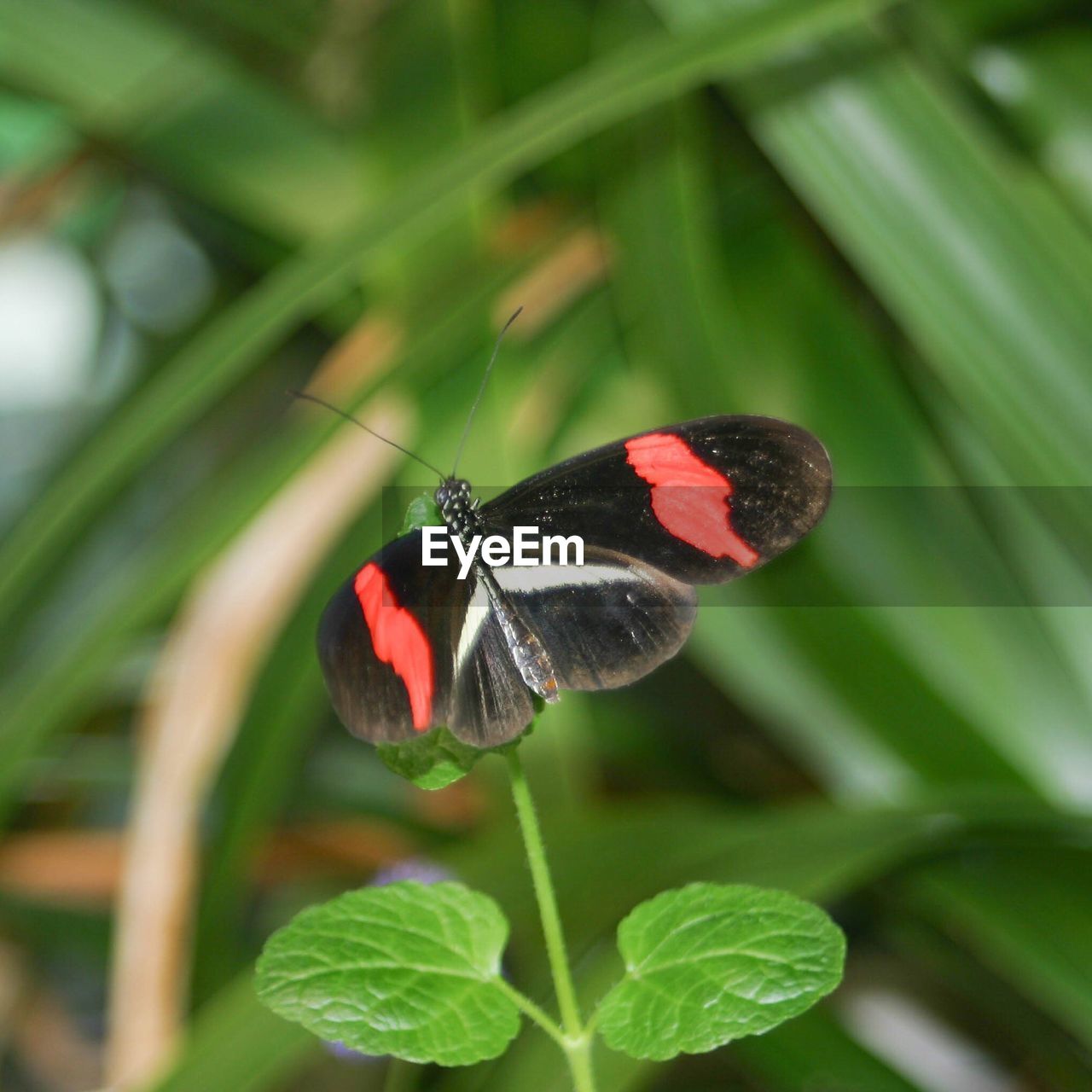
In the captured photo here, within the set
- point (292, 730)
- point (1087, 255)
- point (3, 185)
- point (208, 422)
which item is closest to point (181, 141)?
point (3, 185)

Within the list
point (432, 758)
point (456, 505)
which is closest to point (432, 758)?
point (432, 758)

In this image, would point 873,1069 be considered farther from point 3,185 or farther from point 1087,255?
point 3,185

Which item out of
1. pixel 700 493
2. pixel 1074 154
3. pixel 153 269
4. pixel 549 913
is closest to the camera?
pixel 549 913

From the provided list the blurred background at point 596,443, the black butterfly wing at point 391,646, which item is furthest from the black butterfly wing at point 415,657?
the blurred background at point 596,443

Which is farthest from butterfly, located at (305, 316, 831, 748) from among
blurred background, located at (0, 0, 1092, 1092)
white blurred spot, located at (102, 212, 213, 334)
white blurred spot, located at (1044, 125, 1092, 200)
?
white blurred spot, located at (102, 212, 213, 334)

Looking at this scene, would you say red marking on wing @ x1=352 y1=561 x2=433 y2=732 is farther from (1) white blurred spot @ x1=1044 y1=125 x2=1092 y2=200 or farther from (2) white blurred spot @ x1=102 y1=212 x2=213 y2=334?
(2) white blurred spot @ x1=102 y1=212 x2=213 y2=334

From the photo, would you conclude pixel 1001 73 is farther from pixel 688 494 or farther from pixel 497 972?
pixel 497 972

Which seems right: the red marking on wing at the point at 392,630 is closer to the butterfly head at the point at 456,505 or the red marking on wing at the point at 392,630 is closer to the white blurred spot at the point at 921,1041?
the butterfly head at the point at 456,505
